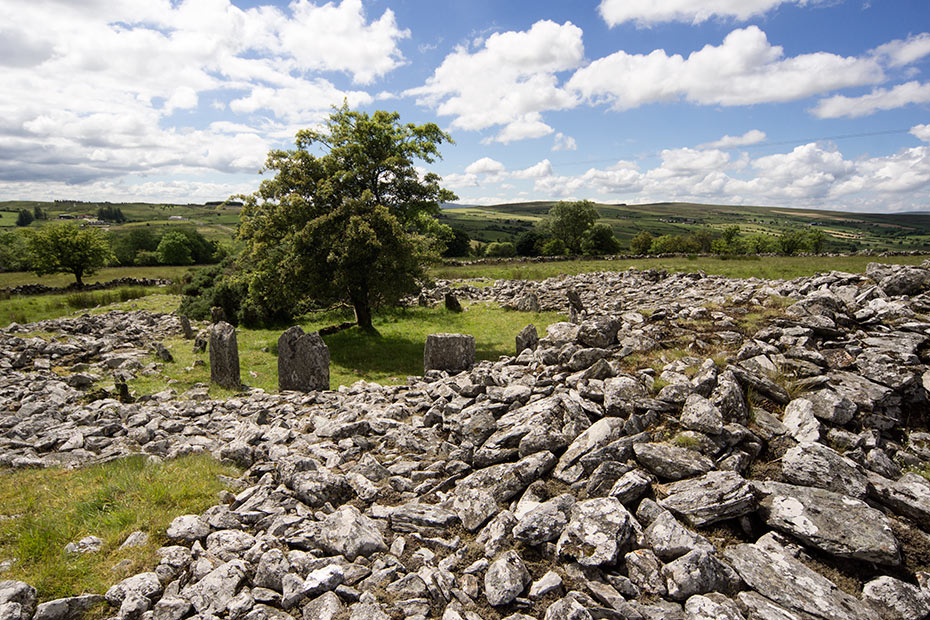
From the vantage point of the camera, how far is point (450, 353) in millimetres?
14555

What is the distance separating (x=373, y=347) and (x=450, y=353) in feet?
24.1

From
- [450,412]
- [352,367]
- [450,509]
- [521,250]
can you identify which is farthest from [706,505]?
[521,250]

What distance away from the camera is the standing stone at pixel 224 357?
14.4 metres

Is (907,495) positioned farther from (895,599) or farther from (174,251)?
(174,251)

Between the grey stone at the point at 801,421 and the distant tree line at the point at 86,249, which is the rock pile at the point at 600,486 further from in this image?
the distant tree line at the point at 86,249

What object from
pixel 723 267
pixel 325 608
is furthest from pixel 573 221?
pixel 325 608

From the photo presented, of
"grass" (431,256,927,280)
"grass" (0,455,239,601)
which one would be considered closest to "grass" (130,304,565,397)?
"grass" (0,455,239,601)

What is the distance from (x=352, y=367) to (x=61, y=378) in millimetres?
9189

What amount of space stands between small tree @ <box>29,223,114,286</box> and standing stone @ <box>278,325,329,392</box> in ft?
138

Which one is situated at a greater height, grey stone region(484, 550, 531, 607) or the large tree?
the large tree

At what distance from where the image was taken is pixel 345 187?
21.7 metres

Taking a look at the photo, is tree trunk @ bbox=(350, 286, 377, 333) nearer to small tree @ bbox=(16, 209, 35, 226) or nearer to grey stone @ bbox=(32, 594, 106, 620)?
grey stone @ bbox=(32, 594, 106, 620)

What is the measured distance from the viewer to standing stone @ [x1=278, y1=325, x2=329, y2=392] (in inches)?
550

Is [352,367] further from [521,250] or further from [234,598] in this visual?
[521,250]
